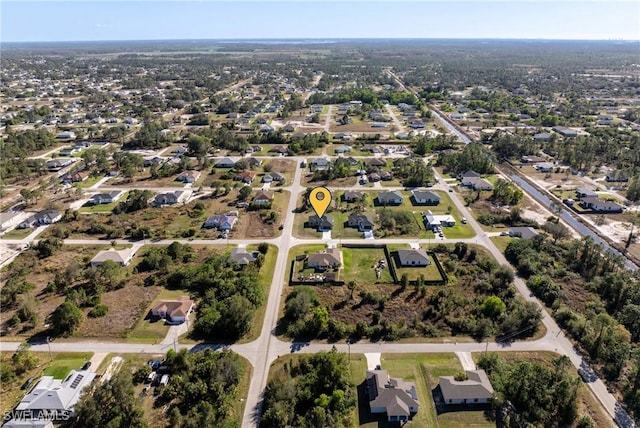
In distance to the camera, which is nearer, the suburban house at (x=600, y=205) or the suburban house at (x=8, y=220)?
the suburban house at (x=8, y=220)

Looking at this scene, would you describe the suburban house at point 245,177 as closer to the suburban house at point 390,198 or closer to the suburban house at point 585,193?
the suburban house at point 390,198

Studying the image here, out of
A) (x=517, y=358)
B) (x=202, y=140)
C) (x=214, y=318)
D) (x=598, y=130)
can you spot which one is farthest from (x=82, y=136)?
(x=598, y=130)

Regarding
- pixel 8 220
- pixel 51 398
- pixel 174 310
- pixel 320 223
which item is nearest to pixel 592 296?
pixel 320 223

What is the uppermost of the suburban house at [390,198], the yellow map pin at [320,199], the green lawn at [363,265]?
the yellow map pin at [320,199]

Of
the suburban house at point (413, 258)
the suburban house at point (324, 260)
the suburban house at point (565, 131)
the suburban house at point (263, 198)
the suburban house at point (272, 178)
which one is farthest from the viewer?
the suburban house at point (565, 131)

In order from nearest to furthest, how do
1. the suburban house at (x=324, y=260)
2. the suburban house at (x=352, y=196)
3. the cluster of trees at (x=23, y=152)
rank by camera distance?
1. the suburban house at (x=324, y=260)
2. the suburban house at (x=352, y=196)
3. the cluster of trees at (x=23, y=152)

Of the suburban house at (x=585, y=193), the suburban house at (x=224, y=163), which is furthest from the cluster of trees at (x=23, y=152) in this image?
the suburban house at (x=585, y=193)

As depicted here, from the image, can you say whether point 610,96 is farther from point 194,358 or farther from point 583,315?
point 194,358

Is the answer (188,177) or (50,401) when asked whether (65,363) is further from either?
(188,177)

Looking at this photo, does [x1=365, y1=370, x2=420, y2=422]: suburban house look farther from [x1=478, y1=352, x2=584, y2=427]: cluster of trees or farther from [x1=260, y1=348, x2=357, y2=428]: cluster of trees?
[x1=478, y1=352, x2=584, y2=427]: cluster of trees

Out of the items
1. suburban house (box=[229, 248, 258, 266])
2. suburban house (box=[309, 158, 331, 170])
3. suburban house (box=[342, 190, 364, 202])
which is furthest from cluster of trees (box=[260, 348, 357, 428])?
suburban house (box=[309, 158, 331, 170])
